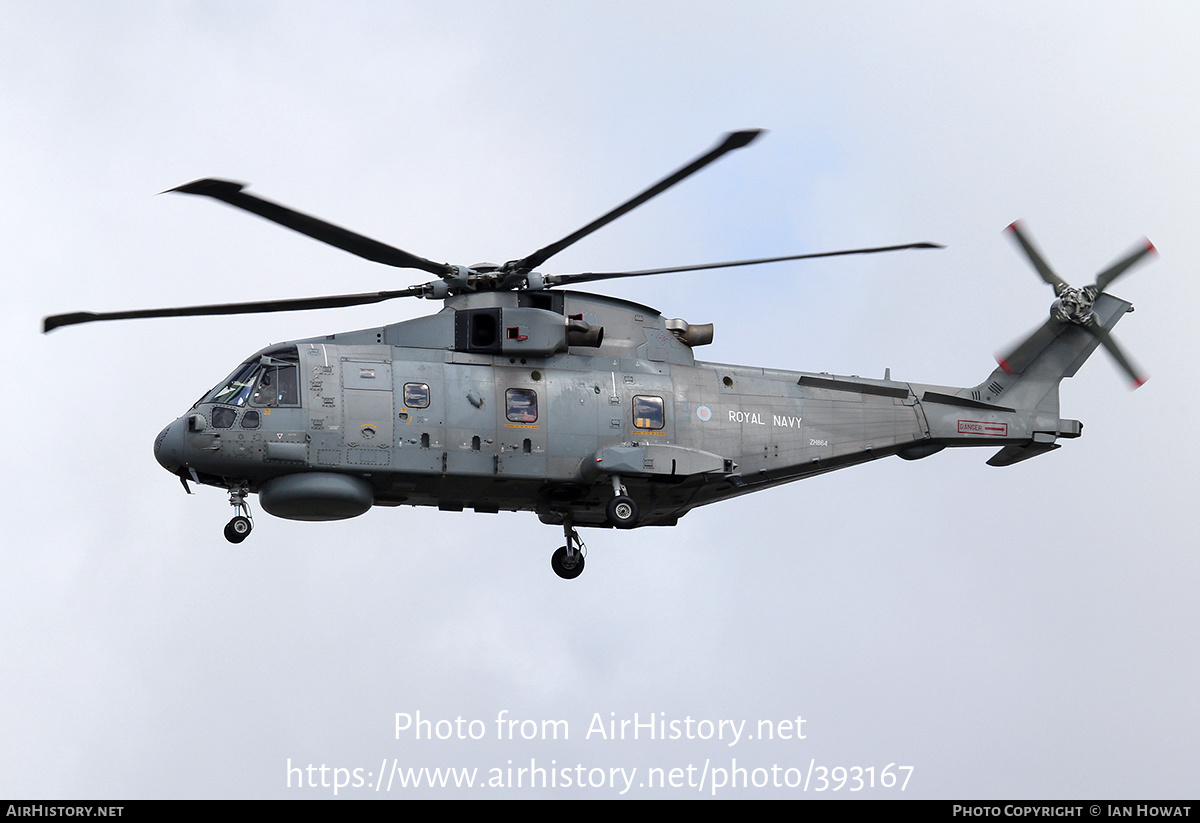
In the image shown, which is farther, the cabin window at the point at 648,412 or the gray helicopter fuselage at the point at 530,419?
the cabin window at the point at 648,412

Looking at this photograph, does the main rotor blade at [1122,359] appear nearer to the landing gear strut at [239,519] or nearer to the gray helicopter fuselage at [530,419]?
the gray helicopter fuselage at [530,419]

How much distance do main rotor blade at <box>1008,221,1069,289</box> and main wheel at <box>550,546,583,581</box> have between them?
10227 millimetres

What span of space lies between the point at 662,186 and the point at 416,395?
18.4 feet

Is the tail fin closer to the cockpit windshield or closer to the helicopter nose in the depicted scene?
the cockpit windshield

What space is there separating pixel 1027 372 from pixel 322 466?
45.3 ft

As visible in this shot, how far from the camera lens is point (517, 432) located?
29891 mm

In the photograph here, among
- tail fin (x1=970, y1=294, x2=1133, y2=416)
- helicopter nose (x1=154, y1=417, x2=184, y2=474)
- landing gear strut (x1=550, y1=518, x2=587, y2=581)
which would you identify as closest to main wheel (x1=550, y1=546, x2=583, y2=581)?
landing gear strut (x1=550, y1=518, x2=587, y2=581)

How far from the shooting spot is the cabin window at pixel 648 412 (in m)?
30.8

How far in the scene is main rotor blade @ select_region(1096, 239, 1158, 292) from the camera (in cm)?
3391

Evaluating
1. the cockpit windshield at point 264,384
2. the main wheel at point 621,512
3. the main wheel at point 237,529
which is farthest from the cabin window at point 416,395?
the main wheel at point 621,512

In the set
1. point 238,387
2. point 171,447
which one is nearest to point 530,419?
point 238,387

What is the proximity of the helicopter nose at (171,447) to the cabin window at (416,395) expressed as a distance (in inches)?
142
